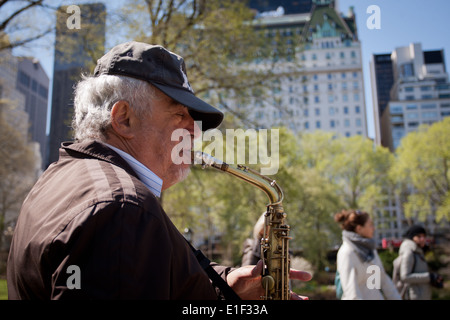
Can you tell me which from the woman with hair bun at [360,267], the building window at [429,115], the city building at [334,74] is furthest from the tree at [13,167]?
the building window at [429,115]

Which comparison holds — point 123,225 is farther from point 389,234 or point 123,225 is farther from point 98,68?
point 389,234

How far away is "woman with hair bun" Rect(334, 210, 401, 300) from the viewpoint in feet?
13.5

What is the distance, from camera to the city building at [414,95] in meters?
84.9

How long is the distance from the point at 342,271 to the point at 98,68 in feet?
12.0

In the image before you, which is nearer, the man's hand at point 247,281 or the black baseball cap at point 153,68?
the black baseball cap at point 153,68

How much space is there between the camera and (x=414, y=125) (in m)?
85.2

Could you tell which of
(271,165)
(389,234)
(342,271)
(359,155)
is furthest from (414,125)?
(342,271)

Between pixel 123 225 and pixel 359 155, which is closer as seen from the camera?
pixel 123 225

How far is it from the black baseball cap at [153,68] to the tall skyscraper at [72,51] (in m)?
7.08

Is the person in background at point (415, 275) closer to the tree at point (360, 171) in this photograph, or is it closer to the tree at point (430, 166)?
the tree at point (430, 166)

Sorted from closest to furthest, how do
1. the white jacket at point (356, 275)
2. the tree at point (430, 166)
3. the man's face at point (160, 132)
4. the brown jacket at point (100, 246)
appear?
the brown jacket at point (100, 246) → the man's face at point (160, 132) → the white jacket at point (356, 275) → the tree at point (430, 166)

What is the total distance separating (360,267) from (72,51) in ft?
29.5

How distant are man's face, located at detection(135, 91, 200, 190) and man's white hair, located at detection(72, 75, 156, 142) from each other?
0.05 metres
